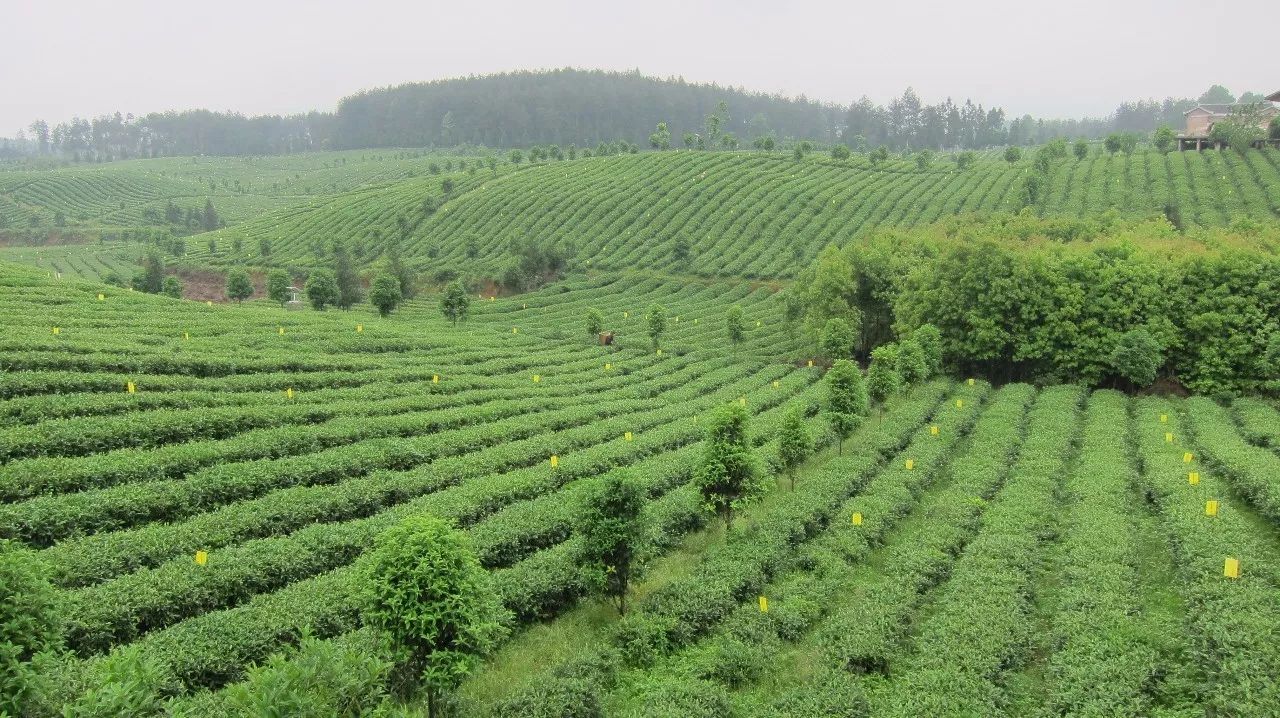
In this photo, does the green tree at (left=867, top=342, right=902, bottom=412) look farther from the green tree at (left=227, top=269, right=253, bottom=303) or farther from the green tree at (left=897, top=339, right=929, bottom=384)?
the green tree at (left=227, top=269, right=253, bottom=303)

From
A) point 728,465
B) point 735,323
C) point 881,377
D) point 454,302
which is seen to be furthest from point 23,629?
point 454,302

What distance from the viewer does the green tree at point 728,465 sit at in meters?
18.0

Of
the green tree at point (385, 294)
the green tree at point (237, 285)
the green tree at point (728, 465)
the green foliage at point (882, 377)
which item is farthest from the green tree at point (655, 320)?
the green tree at point (237, 285)

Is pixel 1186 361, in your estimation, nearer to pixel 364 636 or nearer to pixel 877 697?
pixel 877 697

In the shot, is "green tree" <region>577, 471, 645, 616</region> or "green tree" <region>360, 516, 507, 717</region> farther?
"green tree" <region>577, 471, 645, 616</region>

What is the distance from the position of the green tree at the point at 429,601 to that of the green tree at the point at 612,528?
416cm

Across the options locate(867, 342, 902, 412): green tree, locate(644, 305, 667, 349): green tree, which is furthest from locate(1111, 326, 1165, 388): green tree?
locate(644, 305, 667, 349): green tree

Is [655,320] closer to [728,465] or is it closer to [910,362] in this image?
[910,362]

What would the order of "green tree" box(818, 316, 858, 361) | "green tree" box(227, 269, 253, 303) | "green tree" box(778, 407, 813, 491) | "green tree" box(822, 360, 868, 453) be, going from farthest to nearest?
1. "green tree" box(227, 269, 253, 303)
2. "green tree" box(818, 316, 858, 361)
3. "green tree" box(822, 360, 868, 453)
4. "green tree" box(778, 407, 813, 491)

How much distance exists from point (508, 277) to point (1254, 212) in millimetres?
71357

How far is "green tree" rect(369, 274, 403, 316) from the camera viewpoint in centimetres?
5078

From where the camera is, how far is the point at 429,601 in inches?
406

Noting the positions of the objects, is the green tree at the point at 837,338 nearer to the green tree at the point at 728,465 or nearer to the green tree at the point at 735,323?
the green tree at the point at 735,323

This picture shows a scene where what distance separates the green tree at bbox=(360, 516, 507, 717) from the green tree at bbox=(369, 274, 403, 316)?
142 ft
